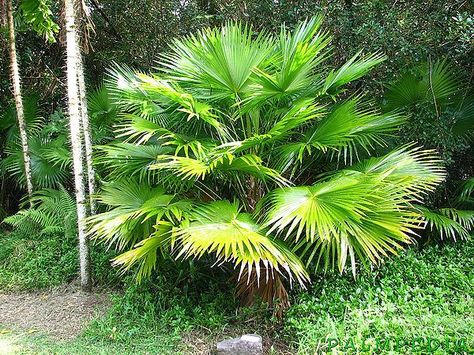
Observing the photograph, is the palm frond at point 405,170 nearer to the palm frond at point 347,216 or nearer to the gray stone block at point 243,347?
the palm frond at point 347,216

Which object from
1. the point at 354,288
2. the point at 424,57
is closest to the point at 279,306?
the point at 354,288

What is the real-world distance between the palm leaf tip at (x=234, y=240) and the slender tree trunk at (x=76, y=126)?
5.48 feet

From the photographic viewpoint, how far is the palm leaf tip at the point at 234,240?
2.59 meters

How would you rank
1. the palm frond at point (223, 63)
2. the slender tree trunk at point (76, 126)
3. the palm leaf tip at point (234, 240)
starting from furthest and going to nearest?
the slender tree trunk at point (76, 126)
the palm frond at point (223, 63)
the palm leaf tip at point (234, 240)

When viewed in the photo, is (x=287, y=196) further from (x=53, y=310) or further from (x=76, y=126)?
(x=53, y=310)

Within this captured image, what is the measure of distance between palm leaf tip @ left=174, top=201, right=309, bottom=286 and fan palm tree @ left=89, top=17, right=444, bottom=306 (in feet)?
0.03

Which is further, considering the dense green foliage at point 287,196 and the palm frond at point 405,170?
the palm frond at point 405,170

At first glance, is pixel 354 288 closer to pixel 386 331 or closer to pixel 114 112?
pixel 386 331

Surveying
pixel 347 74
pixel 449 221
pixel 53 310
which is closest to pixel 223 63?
pixel 347 74

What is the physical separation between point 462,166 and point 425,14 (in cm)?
182

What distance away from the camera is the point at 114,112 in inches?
211

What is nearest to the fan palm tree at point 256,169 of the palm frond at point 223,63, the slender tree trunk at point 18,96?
the palm frond at point 223,63

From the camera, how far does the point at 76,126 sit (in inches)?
162

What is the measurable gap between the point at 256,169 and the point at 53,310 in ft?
8.43
